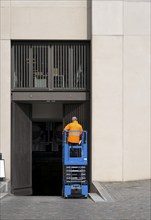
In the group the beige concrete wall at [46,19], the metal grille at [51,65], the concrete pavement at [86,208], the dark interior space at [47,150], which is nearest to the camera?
the concrete pavement at [86,208]

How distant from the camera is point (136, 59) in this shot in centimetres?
1705

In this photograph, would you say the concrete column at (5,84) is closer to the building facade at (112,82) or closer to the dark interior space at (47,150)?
the building facade at (112,82)

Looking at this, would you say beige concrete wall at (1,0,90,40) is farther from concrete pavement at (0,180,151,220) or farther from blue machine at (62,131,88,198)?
concrete pavement at (0,180,151,220)

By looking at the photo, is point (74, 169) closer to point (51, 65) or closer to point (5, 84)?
point (5, 84)

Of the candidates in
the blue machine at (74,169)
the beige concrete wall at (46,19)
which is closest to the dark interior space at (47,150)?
the beige concrete wall at (46,19)

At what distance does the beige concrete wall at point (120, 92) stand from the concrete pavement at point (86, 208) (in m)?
2.77

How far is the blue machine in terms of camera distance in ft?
47.4

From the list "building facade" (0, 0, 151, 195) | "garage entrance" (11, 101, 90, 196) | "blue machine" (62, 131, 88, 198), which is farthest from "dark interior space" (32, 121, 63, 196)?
"blue machine" (62, 131, 88, 198)

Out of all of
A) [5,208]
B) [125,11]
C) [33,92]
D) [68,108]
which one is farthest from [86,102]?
[5,208]

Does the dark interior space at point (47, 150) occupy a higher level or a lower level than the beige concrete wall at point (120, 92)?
lower

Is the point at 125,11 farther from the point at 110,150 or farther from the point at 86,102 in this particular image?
the point at 110,150

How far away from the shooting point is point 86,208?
11586 millimetres

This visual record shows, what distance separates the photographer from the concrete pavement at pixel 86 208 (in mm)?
10297

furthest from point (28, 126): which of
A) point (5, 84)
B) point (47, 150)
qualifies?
point (47, 150)
